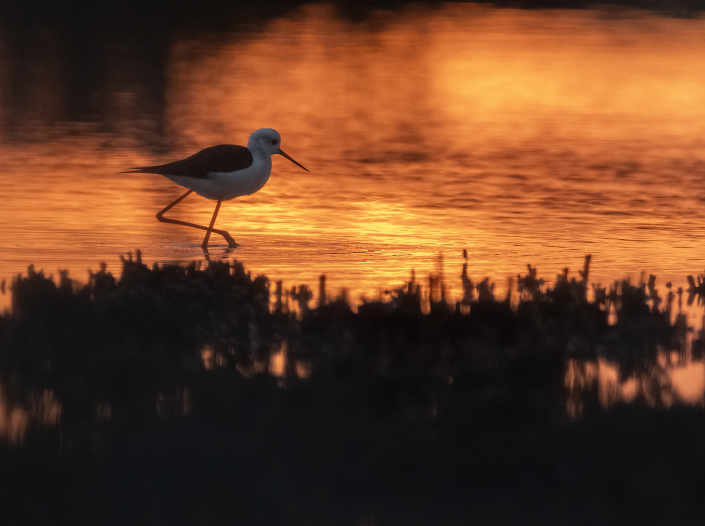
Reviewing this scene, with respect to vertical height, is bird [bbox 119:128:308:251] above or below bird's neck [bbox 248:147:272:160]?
below

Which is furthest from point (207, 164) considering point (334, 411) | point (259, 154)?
point (334, 411)

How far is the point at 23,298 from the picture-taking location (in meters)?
7.11

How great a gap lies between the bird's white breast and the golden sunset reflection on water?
1.64 feet

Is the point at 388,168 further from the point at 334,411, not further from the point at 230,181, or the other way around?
the point at 334,411

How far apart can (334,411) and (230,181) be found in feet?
14.1

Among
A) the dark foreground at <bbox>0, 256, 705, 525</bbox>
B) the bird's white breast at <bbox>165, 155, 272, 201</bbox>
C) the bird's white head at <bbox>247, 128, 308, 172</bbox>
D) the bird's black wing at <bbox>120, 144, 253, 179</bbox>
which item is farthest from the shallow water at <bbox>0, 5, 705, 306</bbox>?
the dark foreground at <bbox>0, 256, 705, 525</bbox>

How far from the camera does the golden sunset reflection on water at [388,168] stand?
9586 millimetres

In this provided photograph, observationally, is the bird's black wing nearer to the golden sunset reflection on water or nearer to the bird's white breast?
the bird's white breast

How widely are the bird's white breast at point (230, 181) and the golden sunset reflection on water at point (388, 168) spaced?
0.50 meters

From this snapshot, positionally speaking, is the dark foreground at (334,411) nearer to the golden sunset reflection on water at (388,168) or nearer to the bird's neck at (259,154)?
the golden sunset reflection on water at (388,168)

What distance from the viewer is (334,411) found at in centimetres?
563

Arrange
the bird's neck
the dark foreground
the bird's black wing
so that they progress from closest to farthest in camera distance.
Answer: the dark foreground
the bird's black wing
the bird's neck

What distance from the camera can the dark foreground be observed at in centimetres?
490

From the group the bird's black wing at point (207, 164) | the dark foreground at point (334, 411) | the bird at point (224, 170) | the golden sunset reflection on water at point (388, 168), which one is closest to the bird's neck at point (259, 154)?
the bird at point (224, 170)
